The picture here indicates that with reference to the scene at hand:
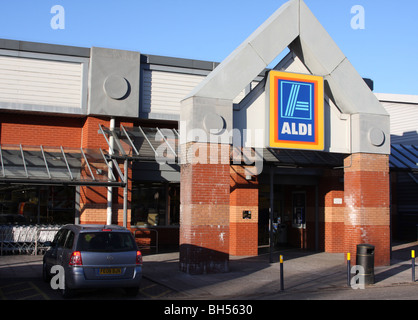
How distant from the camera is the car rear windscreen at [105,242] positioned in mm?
11344

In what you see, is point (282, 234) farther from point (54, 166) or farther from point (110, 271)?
point (110, 271)

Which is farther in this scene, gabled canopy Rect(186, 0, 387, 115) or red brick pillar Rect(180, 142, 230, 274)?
gabled canopy Rect(186, 0, 387, 115)

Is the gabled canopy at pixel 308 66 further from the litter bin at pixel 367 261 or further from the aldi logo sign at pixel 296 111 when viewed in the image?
the litter bin at pixel 367 261

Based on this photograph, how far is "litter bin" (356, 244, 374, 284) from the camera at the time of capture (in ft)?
45.3

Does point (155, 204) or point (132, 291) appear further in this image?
point (155, 204)

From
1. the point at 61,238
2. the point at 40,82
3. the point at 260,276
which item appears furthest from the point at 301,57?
the point at 61,238

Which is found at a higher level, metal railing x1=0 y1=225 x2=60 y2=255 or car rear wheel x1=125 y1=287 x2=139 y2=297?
metal railing x1=0 y1=225 x2=60 y2=255

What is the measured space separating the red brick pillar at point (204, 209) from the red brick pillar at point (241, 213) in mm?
5028

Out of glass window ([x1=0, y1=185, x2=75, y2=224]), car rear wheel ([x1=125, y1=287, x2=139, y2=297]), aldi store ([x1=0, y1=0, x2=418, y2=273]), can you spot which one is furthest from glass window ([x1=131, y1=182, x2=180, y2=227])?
car rear wheel ([x1=125, y1=287, x2=139, y2=297])

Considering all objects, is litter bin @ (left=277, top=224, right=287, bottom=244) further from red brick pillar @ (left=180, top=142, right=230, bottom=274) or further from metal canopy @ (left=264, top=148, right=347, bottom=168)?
red brick pillar @ (left=180, top=142, right=230, bottom=274)

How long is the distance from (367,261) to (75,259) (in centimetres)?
773

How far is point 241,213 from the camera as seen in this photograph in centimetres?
2091

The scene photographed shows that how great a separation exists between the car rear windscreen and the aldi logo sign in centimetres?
658
